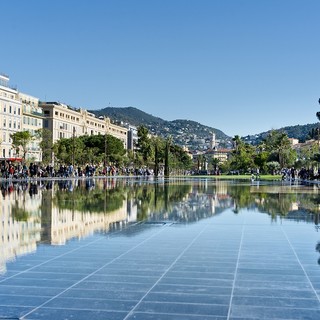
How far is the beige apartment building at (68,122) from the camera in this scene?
116 meters

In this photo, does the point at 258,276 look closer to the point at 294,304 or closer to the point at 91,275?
the point at 294,304

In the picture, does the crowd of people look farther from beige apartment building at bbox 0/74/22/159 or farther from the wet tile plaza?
the wet tile plaza

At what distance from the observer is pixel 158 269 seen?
7.80 meters

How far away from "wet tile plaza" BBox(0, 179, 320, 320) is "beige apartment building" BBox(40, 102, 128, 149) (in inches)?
3460

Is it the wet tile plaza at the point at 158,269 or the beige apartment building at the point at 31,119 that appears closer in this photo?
the wet tile plaza at the point at 158,269

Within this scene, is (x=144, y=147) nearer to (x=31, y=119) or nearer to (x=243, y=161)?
(x=243, y=161)

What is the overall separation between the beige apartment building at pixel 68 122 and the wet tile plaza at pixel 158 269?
288 feet

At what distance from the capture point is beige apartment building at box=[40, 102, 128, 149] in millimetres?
116375

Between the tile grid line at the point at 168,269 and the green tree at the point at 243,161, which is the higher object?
the green tree at the point at 243,161

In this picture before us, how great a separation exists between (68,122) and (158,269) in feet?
402

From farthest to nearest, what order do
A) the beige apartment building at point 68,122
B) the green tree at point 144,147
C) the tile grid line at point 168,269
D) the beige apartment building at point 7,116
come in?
1. the green tree at point 144,147
2. the beige apartment building at point 68,122
3. the beige apartment building at point 7,116
4. the tile grid line at point 168,269

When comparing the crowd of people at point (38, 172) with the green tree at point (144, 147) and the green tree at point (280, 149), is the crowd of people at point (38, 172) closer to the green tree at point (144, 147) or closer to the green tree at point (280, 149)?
the green tree at point (144, 147)

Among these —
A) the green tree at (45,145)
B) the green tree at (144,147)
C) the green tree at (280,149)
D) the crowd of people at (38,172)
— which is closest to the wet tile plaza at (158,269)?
the crowd of people at (38,172)

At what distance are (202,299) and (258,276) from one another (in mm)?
1449
